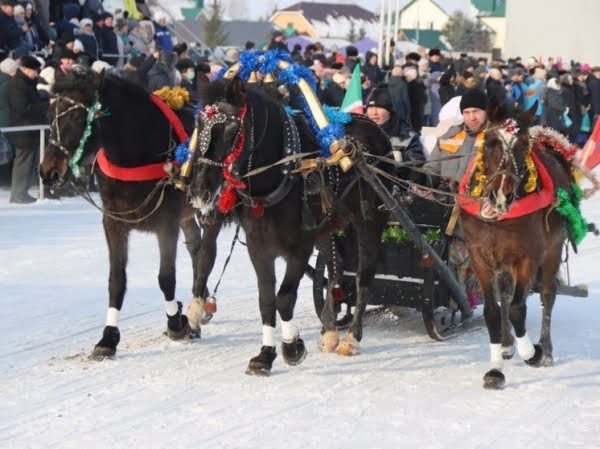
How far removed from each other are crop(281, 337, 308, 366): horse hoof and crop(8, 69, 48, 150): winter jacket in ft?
28.0

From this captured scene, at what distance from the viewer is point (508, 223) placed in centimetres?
738

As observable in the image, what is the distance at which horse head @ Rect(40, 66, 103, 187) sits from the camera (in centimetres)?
762

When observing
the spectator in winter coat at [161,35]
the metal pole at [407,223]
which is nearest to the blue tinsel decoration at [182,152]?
the metal pole at [407,223]

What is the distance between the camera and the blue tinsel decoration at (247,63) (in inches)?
303

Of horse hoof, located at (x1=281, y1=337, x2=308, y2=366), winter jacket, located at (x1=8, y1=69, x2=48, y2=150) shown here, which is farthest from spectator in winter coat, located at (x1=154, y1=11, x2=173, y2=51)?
horse hoof, located at (x1=281, y1=337, x2=308, y2=366)

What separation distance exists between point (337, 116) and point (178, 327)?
6.52 feet

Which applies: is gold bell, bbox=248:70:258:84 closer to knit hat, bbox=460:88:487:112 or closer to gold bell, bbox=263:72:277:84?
gold bell, bbox=263:72:277:84

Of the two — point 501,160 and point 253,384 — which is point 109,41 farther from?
point 501,160

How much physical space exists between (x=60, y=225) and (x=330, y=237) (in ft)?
20.6

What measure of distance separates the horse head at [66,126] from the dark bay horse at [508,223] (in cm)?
261

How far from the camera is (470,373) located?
7871mm

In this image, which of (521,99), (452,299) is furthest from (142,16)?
(452,299)

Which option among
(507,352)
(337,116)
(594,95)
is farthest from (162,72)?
(594,95)

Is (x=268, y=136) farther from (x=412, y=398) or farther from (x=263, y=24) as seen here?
(x=263, y=24)
